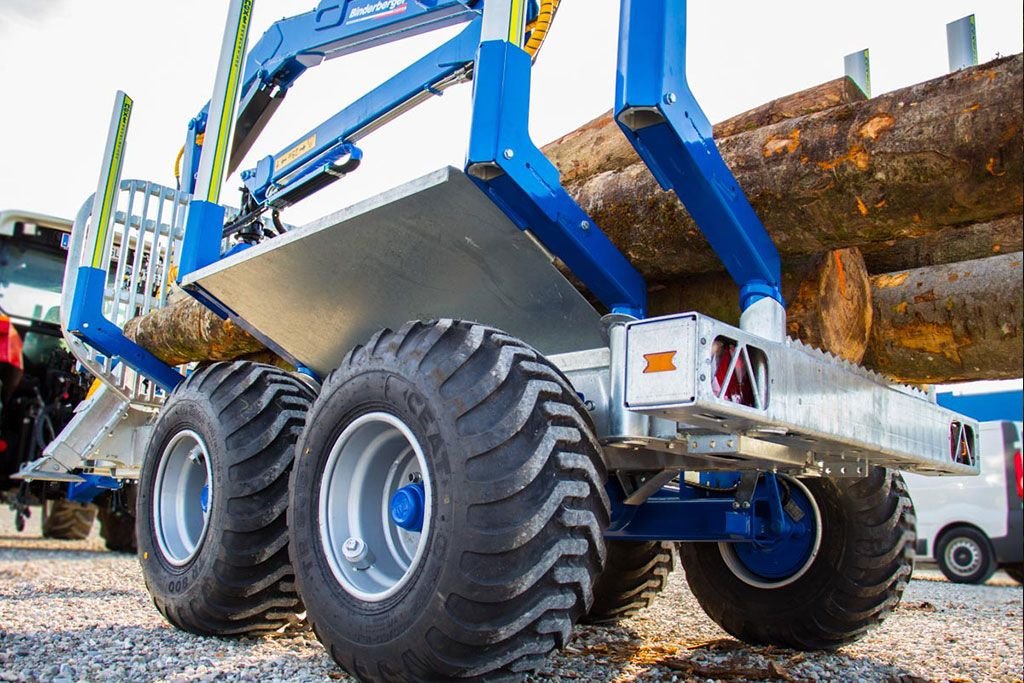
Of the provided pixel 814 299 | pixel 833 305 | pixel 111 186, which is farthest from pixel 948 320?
pixel 111 186

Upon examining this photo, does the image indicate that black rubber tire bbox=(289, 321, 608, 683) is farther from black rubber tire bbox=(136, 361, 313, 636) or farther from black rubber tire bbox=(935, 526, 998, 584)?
black rubber tire bbox=(935, 526, 998, 584)

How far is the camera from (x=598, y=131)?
3895 millimetres

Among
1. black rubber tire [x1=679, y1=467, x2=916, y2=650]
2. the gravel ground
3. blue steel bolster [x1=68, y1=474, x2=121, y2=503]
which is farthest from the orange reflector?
blue steel bolster [x1=68, y1=474, x2=121, y2=503]

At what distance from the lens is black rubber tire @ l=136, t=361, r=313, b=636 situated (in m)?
3.34

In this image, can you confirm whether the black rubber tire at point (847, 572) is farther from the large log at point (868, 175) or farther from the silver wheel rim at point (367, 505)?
the silver wheel rim at point (367, 505)

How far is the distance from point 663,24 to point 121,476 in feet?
15.9

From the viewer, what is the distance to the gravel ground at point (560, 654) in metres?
3.01

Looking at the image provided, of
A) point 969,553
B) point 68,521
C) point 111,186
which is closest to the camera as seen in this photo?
point 111,186

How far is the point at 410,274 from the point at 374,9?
2.57 m

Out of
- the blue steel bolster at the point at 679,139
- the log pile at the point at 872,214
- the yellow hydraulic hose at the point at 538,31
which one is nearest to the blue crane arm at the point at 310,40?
the yellow hydraulic hose at the point at 538,31

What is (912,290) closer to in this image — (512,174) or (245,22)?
(512,174)

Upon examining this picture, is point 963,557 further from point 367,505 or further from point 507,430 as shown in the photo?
point 507,430

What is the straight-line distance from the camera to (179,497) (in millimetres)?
3967

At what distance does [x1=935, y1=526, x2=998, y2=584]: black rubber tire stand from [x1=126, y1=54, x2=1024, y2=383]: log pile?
6.66 m
